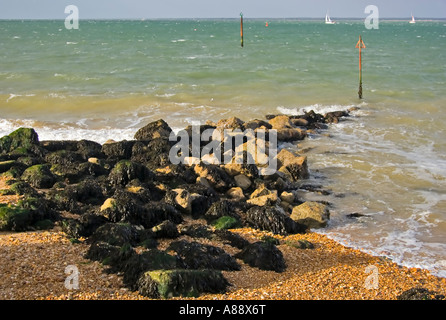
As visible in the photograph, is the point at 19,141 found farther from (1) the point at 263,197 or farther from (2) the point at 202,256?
(2) the point at 202,256

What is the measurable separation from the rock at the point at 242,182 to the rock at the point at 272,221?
2179 millimetres

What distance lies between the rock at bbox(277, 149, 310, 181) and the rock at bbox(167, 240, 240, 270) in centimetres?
647

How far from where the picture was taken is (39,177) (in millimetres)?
13703

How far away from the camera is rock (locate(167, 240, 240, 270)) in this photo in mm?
9258

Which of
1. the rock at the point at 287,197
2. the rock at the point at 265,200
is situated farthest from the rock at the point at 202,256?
the rock at the point at 287,197

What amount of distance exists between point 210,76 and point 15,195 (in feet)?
87.9

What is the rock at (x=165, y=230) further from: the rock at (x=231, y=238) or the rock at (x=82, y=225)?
the rock at (x=82, y=225)

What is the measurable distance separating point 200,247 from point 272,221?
2.69 meters

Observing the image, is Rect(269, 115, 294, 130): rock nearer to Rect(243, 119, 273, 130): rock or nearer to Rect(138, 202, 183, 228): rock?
Rect(243, 119, 273, 130): rock

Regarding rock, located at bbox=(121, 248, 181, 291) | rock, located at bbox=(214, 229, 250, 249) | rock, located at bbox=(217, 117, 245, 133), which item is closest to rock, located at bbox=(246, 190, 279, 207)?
rock, located at bbox=(214, 229, 250, 249)

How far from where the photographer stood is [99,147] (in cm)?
1714

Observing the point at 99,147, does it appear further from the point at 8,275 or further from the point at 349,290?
the point at 349,290

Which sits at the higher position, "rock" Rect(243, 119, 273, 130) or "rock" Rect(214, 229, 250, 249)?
"rock" Rect(243, 119, 273, 130)

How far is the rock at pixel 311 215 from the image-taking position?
488 inches
